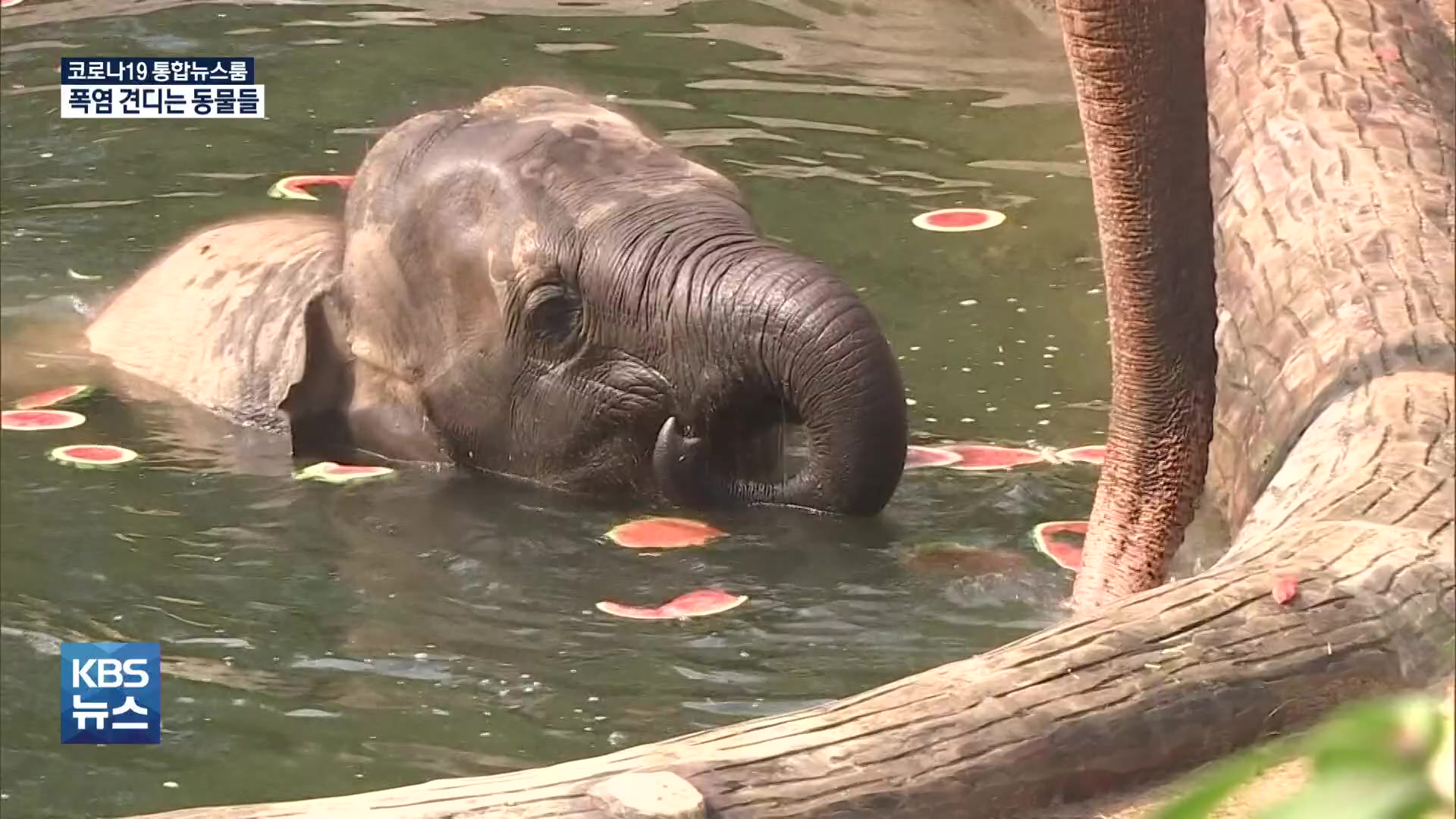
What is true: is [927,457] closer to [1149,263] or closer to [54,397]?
[1149,263]

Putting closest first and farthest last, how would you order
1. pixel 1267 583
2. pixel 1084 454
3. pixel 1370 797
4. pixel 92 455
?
pixel 1370 797
pixel 1267 583
pixel 1084 454
pixel 92 455

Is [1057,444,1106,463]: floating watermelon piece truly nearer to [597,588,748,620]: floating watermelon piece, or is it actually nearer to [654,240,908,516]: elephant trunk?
[654,240,908,516]: elephant trunk

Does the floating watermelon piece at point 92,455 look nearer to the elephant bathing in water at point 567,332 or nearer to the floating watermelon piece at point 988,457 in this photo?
the elephant bathing in water at point 567,332

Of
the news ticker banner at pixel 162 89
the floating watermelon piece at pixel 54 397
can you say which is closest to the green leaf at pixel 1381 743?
the floating watermelon piece at pixel 54 397

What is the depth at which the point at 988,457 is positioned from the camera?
4984mm

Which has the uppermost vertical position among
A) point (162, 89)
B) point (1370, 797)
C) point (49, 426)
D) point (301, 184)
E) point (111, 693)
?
point (1370, 797)

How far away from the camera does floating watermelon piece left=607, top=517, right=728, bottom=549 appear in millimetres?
4457

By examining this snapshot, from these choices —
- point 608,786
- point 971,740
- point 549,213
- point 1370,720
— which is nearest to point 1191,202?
point 549,213

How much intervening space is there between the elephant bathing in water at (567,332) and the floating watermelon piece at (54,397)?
48 cm

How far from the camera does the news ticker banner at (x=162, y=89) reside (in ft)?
26.4

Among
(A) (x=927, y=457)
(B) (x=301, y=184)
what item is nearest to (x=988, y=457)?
(A) (x=927, y=457)

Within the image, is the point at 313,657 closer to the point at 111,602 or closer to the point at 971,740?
the point at 111,602

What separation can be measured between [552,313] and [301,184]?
9.14 feet

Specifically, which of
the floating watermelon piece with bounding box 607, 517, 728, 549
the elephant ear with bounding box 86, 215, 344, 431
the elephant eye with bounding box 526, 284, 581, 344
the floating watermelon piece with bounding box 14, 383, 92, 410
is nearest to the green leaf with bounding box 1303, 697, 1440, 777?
the floating watermelon piece with bounding box 607, 517, 728, 549
